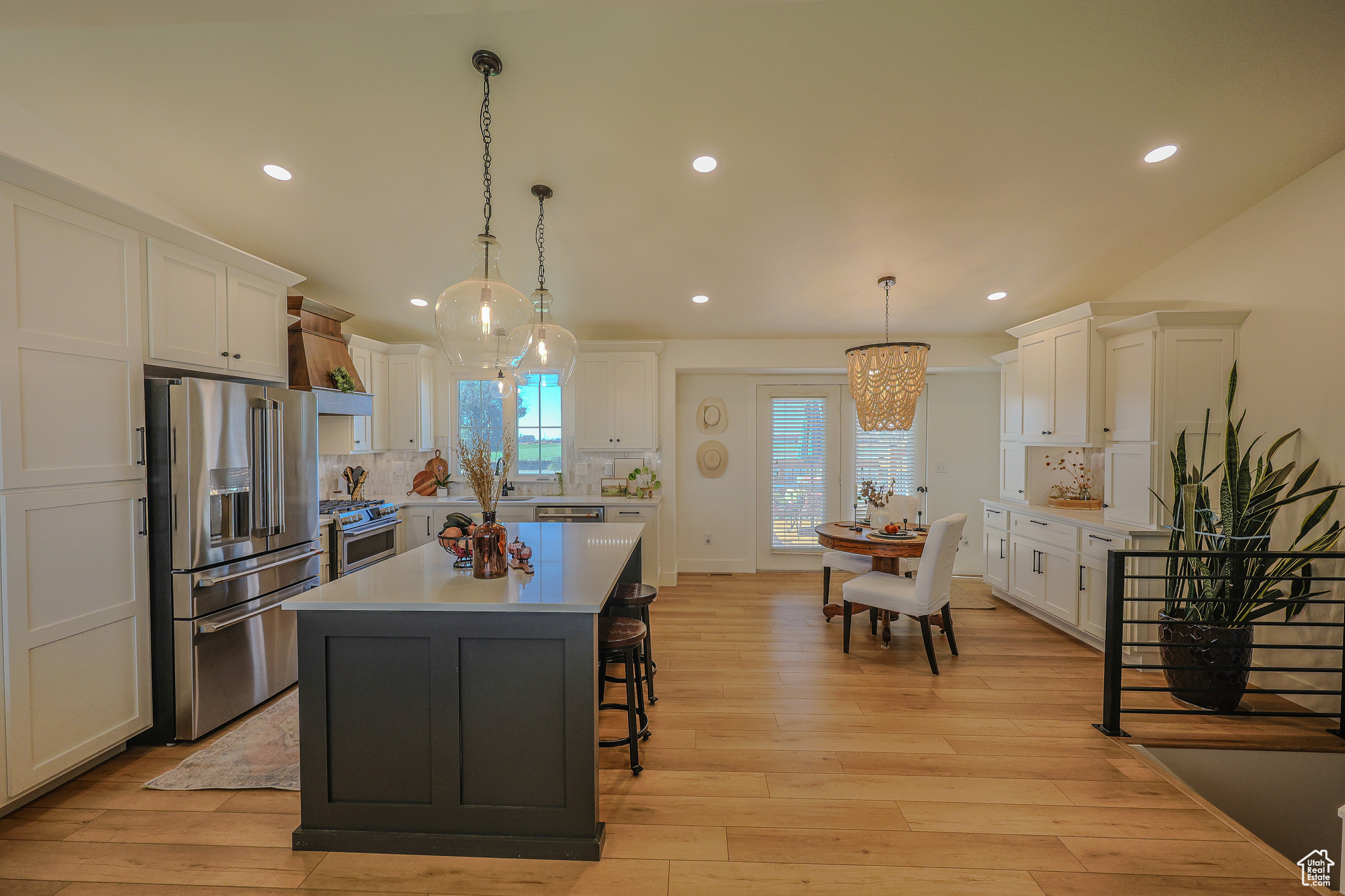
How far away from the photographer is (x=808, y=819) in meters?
2.18

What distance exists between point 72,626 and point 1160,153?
5.66 metres

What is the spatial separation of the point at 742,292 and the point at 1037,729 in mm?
3528

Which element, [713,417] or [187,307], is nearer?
[187,307]

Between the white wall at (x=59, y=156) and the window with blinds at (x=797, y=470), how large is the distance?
5.23m

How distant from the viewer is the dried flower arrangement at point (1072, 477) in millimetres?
4891

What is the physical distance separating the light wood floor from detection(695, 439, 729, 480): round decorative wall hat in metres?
3.09

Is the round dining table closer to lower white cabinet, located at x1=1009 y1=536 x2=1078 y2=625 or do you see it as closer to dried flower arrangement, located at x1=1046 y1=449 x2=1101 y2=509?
lower white cabinet, located at x1=1009 y1=536 x2=1078 y2=625

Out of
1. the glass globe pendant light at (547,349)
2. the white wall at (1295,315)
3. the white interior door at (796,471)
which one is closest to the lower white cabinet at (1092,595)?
the white wall at (1295,315)

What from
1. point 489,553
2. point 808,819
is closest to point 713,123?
point 489,553

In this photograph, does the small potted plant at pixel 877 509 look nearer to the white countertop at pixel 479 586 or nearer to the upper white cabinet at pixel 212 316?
the white countertop at pixel 479 586

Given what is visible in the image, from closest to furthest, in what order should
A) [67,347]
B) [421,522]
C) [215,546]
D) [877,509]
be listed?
[67,347]
[215,546]
[877,509]
[421,522]

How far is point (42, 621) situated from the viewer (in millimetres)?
2232

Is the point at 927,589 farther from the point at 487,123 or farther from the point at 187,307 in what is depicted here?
the point at 187,307

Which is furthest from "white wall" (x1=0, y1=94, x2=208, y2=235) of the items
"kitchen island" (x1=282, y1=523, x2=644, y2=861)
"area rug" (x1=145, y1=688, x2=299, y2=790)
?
"area rug" (x1=145, y1=688, x2=299, y2=790)
